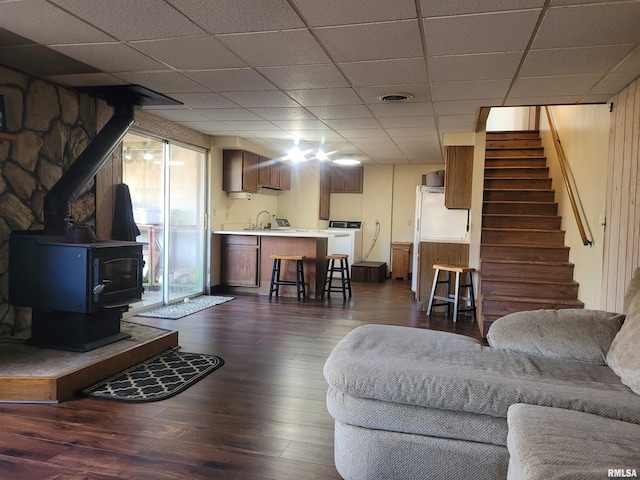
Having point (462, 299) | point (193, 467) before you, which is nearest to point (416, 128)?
point (462, 299)

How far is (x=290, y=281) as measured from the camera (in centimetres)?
662

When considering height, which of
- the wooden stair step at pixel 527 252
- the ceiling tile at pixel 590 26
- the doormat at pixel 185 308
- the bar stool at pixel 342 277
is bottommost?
the doormat at pixel 185 308

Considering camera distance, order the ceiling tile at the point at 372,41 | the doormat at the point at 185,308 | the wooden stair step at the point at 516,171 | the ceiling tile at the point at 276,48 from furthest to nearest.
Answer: the wooden stair step at the point at 516,171
the doormat at the point at 185,308
the ceiling tile at the point at 276,48
the ceiling tile at the point at 372,41

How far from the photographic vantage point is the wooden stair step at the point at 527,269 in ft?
16.5

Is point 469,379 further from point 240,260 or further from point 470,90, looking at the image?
point 240,260

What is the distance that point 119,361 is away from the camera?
3.29 meters

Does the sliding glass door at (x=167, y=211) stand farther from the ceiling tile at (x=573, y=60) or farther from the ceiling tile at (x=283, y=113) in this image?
the ceiling tile at (x=573, y=60)

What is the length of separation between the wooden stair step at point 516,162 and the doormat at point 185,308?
14.7ft

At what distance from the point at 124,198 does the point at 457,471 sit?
402 cm

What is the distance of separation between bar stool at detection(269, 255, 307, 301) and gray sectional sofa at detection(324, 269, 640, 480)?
411cm

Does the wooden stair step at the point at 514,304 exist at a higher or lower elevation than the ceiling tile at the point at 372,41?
lower

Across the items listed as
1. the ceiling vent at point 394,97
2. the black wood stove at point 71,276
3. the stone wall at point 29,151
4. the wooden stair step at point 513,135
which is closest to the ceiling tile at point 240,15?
the ceiling vent at point 394,97

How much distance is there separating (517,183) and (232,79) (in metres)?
4.54

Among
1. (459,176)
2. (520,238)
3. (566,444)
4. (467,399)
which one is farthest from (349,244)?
(566,444)
